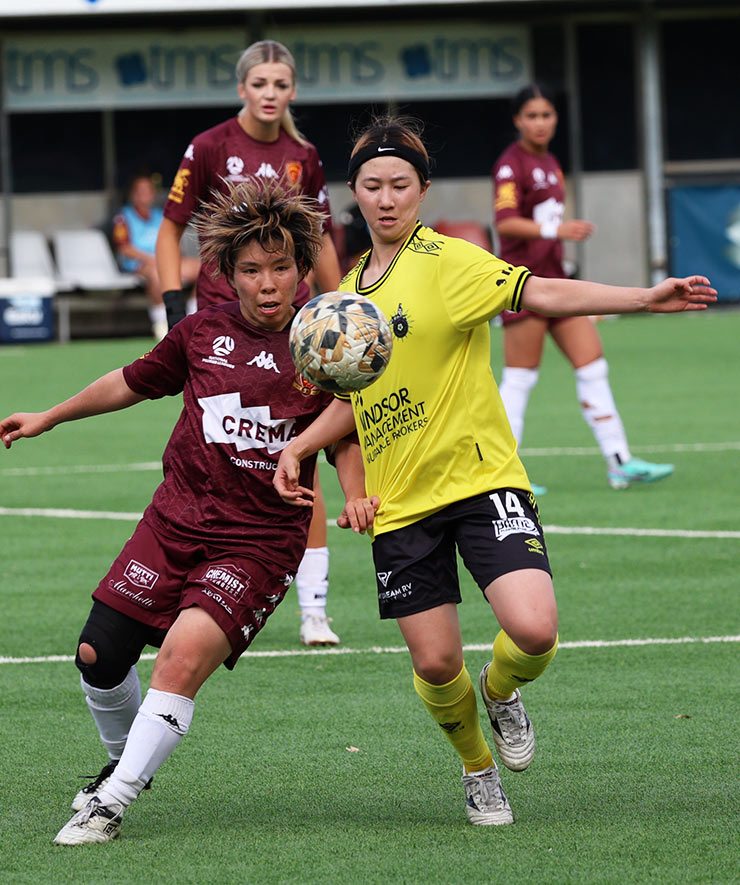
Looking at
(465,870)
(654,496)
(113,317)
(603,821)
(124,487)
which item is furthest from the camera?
(113,317)

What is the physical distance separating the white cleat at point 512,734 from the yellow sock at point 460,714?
0.35 feet

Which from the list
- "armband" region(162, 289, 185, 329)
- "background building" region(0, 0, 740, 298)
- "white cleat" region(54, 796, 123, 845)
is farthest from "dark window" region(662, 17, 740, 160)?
"white cleat" region(54, 796, 123, 845)

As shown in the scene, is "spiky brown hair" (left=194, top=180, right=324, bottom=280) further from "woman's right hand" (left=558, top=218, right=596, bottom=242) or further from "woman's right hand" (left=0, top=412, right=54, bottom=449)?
"woman's right hand" (left=558, top=218, right=596, bottom=242)

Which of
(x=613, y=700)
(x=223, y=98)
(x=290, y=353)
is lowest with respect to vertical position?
(x=613, y=700)

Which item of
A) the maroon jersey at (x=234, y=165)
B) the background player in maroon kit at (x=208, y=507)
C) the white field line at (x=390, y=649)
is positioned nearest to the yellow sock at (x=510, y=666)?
the background player in maroon kit at (x=208, y=507)

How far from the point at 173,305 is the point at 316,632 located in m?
1.57

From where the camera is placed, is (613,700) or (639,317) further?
(639,317)

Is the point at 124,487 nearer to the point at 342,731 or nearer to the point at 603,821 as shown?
the point at 342,731

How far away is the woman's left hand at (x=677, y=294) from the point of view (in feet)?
14.8

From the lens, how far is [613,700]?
19.9 feet

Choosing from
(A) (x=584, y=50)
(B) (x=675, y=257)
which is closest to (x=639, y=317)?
(B) (x=675, y=257)

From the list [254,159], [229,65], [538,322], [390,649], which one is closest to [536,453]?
[538,322]

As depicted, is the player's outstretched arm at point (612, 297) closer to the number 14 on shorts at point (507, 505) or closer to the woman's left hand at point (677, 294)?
the woman's left hand at point (677, 294)

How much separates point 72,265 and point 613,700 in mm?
21464
